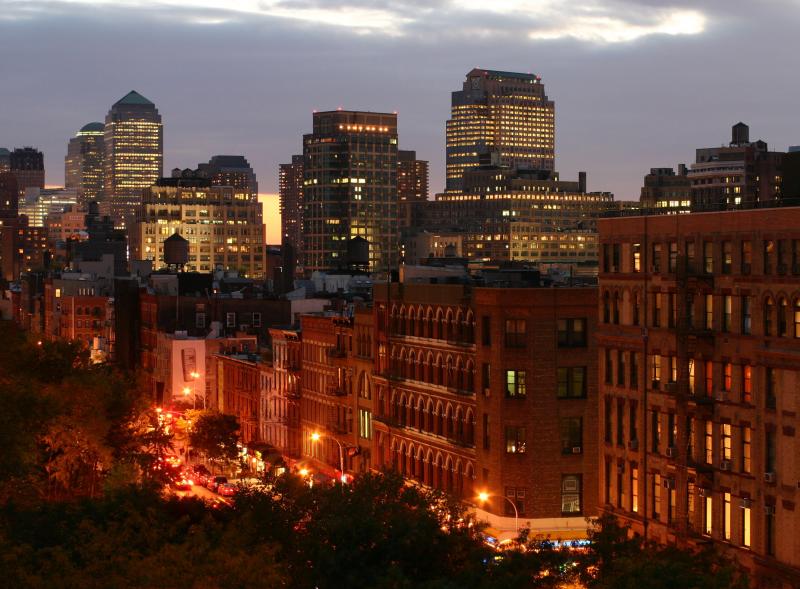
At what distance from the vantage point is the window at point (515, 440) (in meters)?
89.4

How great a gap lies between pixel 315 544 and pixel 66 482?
41548 millimetres

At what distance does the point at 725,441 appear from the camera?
2808 inches

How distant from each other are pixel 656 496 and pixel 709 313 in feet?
31.3

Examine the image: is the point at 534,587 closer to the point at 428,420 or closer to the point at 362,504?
the point at 362,504

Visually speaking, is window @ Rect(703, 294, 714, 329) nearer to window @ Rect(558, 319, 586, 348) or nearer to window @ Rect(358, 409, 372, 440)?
window @ Rect(558, 319, 586, 348)

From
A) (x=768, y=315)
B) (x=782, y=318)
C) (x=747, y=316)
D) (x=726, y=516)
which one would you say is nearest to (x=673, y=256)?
(x=747, y=316)

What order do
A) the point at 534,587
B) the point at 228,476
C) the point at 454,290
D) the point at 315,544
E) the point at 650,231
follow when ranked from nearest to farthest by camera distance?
the point at 534,587 → the point at 315,544 → the point at 650,231 → the point at 454,290 → the point at 228,476

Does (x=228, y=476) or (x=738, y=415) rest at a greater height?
(x=738, y=415)

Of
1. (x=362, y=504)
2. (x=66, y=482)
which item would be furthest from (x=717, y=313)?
(x=66, y=482)

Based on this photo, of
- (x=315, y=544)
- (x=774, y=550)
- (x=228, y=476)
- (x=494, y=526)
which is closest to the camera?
(x=315, y=544)

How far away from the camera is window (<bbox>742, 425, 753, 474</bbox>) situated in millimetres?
69438

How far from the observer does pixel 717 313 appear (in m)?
72.8

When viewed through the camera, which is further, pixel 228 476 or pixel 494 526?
pixel 228 476

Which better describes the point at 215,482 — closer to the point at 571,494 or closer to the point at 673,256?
the point at 571,494
